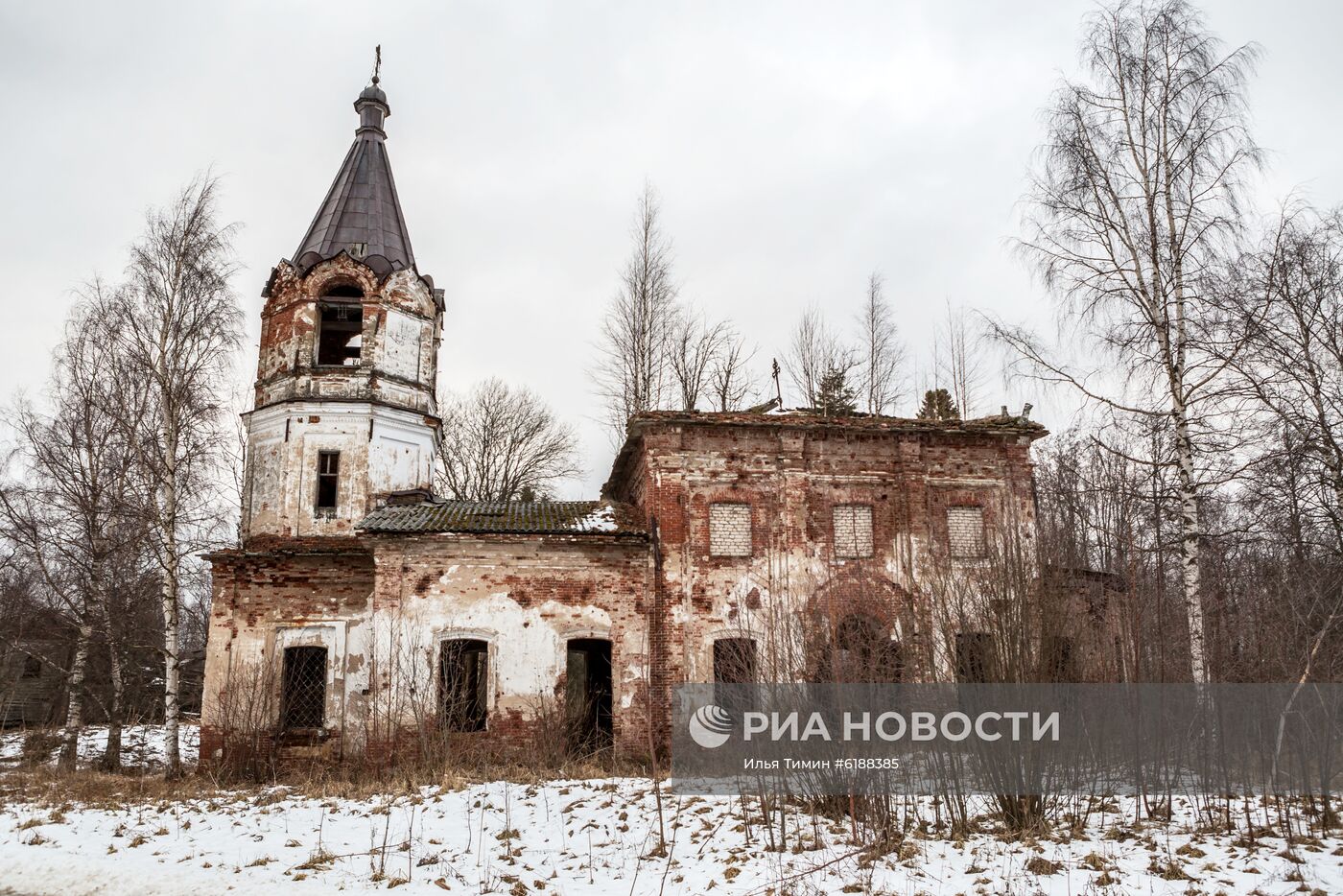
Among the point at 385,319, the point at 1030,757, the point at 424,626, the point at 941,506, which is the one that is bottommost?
the point at 1030,757

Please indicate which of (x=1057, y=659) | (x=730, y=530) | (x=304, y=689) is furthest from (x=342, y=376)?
(x=1057, y=659)

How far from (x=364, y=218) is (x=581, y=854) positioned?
15981 millimetres

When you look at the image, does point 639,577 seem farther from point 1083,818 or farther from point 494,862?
point 1083,818

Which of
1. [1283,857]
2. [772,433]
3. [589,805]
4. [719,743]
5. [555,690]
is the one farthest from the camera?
[772,433]

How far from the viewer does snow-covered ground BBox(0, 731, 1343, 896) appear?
859 centimetres

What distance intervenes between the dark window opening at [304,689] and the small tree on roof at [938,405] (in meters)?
A: 20.0

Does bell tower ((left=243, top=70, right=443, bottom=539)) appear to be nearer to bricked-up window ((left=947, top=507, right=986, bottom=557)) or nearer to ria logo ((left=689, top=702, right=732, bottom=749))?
ria logo ((left=689, top=702, right=732, bottom=749))

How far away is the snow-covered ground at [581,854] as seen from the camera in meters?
8.59

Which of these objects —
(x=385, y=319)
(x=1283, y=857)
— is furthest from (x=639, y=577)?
(x=1283, y=857)

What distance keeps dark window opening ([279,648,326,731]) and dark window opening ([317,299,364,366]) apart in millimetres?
6021

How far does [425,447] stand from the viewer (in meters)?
20.6

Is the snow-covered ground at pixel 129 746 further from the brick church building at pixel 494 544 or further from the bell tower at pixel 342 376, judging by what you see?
the bell tower at pixel 342 376

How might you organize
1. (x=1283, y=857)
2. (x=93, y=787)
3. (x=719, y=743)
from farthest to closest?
(x=719, y=743), (x=93, y=787), (x=1283, y=857)

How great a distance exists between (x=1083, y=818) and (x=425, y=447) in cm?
1499
